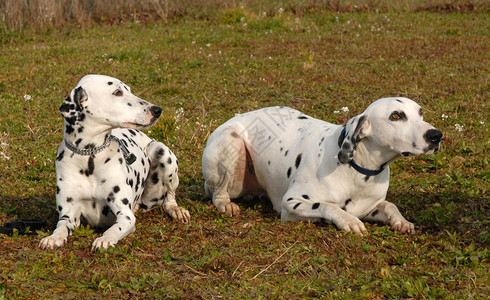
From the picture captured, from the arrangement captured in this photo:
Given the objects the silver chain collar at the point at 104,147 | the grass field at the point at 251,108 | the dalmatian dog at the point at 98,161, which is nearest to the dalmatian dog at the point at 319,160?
the grass field at the point at 251,108

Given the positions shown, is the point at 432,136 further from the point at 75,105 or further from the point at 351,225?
the point at 75,105

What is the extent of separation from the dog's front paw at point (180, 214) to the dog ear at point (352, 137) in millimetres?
1700

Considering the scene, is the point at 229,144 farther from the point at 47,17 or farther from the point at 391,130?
the point at 47,17

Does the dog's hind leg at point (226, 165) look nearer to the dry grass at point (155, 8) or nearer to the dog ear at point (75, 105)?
the dog ear at point (75, 105)

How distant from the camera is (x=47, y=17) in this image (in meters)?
17.3

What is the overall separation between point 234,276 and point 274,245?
2.37 ft

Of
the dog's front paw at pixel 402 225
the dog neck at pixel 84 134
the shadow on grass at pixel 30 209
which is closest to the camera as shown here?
the dog neck at pixel 84 134

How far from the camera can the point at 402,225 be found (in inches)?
230

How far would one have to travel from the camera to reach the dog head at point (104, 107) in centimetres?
547

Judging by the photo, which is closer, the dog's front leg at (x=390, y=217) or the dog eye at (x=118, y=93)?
the dog eye at (x=118, y=93)

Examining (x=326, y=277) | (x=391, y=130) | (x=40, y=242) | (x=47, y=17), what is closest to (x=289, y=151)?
(x=391, y=130)

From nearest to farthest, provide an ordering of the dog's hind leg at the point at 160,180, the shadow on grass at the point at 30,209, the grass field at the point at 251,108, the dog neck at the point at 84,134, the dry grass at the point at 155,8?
the grass field at the point at 251,108 → the dog neck at the point at 84,134 → the shadow on grass at the point at 30,209 → the dog's hind leg at the point at 160,180 → the dry grass at the point at 155,8

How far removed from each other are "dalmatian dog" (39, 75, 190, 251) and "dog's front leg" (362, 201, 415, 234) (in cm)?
230

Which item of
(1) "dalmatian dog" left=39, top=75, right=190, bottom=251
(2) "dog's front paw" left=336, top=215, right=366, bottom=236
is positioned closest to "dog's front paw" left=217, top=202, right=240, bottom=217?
(1) "dalmatian dog" left=39, top=75, right=190, bottom=251
